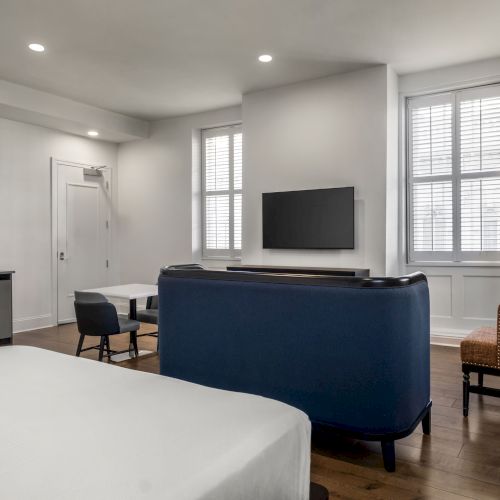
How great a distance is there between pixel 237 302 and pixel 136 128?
534cm

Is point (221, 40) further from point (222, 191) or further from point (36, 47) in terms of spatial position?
point (222, 191)

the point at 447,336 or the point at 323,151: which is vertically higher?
the point at 323,151

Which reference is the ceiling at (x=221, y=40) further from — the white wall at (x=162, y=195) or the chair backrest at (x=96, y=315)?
the chair backrest at (x=96, y=315)

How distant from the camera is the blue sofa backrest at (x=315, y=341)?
2137 mm

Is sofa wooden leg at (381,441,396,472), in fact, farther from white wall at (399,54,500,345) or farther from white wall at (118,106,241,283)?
white wall at (118,106,241,283)

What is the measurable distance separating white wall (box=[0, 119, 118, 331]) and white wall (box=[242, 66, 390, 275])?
9.17 ft

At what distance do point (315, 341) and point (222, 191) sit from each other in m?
4.71

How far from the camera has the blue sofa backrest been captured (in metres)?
2.14

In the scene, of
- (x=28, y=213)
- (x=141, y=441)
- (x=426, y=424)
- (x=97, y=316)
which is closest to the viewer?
(x=141, y=441)

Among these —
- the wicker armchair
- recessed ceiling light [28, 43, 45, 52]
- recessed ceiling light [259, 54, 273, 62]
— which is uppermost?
recessed ceiling light [259, 54, 273, 62]

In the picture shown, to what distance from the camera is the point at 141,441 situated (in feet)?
3.57

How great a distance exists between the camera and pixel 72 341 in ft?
17.4

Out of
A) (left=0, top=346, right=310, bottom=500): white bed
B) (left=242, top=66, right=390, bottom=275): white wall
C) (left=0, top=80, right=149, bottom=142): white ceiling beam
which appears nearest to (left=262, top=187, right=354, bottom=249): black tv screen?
(left=242, top=66, right=390, bottom=275): white wall

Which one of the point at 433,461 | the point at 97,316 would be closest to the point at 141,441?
the point at 433,461
